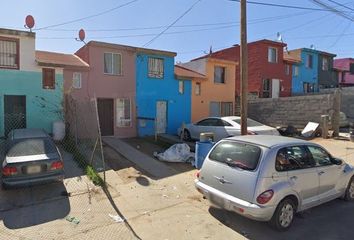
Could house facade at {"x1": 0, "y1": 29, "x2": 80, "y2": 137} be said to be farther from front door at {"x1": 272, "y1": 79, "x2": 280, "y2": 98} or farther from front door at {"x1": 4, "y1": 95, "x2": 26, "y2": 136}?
front door at {"x1": 272, "y1": 79, "x2": 280, "y2": 98}

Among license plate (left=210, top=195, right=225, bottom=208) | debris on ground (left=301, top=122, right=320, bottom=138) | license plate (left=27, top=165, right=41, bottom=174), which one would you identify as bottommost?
license plate (left=210, top=195, right=225, bottom=208)

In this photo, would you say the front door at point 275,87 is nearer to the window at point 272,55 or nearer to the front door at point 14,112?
the window at point 272,55

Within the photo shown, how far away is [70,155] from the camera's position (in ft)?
37.3

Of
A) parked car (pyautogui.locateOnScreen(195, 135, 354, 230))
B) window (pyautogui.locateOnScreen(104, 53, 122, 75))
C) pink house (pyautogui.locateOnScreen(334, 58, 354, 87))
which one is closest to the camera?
parked car (pyautogui.locateOnScreen(195, 135, 354, 230))

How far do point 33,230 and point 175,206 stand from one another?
301 centimetres

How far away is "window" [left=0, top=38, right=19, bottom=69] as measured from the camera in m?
13.0

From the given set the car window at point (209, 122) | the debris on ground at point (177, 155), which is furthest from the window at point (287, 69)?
the debris on ground at point (177, 155)

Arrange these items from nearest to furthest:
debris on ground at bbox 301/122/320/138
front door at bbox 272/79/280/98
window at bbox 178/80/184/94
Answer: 1. debris on ground at bbox 301/122/320/138
2. window at bbox 178/80/184/94
3. front door at bbox 272/79/280/98

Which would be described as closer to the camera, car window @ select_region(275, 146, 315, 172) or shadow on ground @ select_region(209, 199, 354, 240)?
shadow on ground @ select_region(209, 199, 354, 240)

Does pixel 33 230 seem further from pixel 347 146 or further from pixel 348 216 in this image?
pixel 347 146

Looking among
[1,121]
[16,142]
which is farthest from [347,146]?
[1,121]

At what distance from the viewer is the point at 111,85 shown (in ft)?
54.7

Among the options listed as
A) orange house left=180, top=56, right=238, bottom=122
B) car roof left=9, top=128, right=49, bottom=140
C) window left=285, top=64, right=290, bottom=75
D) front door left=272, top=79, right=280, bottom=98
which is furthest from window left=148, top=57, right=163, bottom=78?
window left=285, top=64, right=290, bottom=75

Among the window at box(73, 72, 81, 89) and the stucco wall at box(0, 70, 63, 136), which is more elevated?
the window at box(73, 72, 81, 89)
